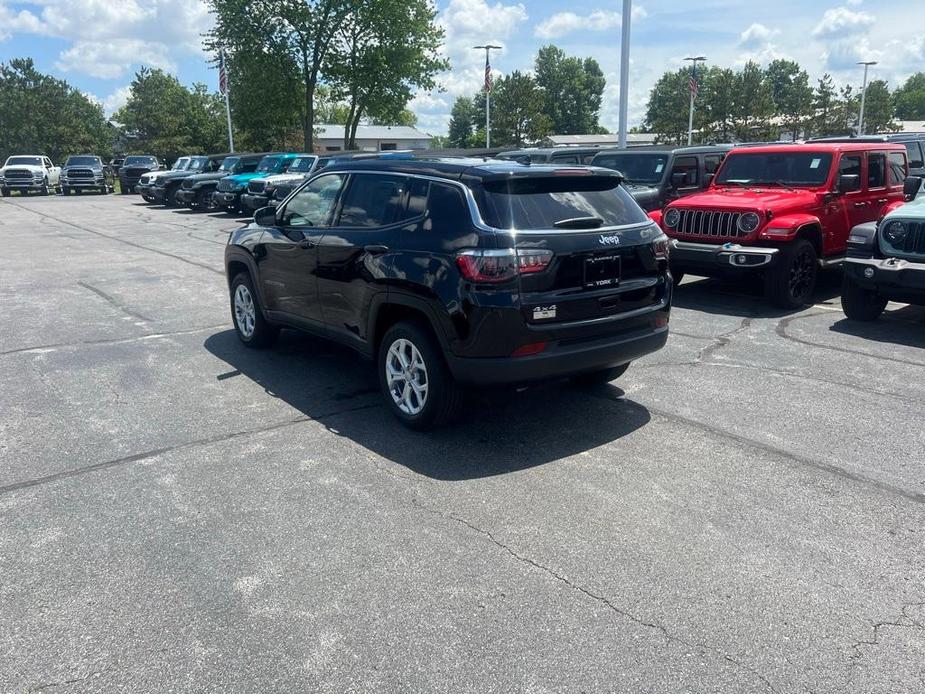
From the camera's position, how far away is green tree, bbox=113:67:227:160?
210 feet

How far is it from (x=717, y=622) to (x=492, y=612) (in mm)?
920

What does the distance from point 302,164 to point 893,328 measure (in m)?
18.9

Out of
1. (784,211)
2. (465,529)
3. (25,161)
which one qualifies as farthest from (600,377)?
(25,161)

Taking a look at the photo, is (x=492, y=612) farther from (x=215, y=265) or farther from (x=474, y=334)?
(x=215, y=265)

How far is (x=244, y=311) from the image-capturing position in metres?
7.58

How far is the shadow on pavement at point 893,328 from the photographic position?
7770 mm

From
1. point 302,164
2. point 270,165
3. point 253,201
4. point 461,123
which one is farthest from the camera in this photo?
point 461,123

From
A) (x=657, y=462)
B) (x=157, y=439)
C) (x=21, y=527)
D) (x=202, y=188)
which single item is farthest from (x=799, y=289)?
(x=202, y=188)

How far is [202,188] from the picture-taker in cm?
2572

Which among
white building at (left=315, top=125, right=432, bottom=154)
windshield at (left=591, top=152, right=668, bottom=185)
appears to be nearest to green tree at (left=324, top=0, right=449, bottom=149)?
windshield at (left=591, top=152, right=668, bottom=185)

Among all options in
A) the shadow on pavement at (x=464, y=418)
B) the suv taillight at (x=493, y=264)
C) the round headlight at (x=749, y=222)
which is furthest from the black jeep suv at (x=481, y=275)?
the round headlight at (x=749, y=222)

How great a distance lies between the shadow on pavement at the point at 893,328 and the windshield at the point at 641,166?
4.73 meters

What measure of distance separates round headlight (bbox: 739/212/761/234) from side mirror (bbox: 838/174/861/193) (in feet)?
5.16

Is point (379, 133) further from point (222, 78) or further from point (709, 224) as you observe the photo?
point (709, 224)
